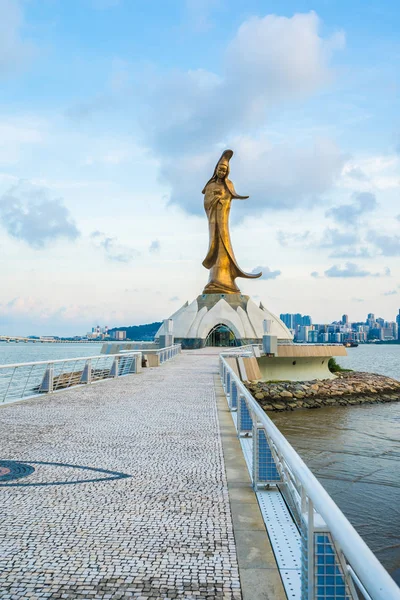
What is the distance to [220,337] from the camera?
42781mm

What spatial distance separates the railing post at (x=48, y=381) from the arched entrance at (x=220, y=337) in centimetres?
2967

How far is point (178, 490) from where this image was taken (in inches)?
180

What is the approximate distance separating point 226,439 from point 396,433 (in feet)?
40.5

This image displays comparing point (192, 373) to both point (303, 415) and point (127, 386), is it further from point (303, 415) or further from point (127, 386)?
point (303, 415)

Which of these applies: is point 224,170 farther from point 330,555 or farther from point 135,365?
point 330,555

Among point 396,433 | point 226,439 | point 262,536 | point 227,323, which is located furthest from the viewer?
point 227,323

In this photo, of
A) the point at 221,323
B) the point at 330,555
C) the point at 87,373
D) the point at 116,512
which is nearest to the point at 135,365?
the point at 87,373

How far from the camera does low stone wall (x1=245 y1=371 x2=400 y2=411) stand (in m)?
22.6

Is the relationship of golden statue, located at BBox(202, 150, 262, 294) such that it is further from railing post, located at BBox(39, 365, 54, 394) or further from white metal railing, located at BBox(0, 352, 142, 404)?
railing post, located at BBox(39, 365, 54, 394)

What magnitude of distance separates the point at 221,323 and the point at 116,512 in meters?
37.5

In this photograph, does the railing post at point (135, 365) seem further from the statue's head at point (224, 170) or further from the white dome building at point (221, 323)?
Answer: the statue's head at point (224, 170)

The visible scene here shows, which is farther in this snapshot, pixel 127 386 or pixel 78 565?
pixel 127 386

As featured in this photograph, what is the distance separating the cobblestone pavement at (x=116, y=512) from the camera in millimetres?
2900

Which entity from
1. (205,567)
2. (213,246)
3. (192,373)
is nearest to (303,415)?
(192,373)
